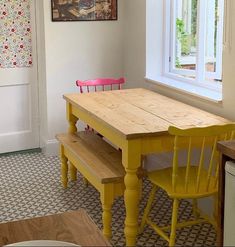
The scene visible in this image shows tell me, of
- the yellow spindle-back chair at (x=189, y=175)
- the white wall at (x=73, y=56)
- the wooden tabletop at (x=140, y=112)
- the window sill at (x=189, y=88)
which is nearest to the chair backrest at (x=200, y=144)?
the yellow spindle-back chair at (x=189, y=175)

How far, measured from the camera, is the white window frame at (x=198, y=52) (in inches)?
148

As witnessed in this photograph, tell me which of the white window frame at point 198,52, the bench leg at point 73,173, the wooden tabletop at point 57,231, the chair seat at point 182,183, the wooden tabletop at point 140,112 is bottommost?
the bench leg at point 73,173

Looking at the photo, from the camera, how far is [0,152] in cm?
499

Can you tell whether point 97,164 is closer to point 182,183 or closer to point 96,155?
point 96,155

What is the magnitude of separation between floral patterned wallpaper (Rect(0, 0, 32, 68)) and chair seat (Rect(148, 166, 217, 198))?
225cm

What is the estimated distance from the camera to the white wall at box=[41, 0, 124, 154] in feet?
15.6

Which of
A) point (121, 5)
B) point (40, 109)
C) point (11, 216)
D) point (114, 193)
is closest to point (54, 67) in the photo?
point (40, 109)

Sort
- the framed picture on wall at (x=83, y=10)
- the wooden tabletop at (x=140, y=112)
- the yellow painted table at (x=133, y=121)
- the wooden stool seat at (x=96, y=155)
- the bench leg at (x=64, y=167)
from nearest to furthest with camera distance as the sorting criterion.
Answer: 1. the yellow painted table at (x=133, y=121)
2. the wooden tabletop at (x=140, y=112)
3. the wooden stool seat at (x=96, y=155)
4. the bench leg at (x=64, y=167)
5. the framed picture on wall at (x=83, y=10)

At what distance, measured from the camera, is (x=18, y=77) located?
16.1 feet

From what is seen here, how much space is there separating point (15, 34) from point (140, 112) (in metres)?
1.98

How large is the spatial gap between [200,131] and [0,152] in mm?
2742

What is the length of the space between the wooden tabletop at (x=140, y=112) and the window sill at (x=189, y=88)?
0.11m

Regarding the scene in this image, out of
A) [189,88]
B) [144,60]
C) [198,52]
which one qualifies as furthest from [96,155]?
[144,60]

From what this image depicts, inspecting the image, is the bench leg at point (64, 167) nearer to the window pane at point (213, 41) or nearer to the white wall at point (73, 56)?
the white wall at point (73, 56)
